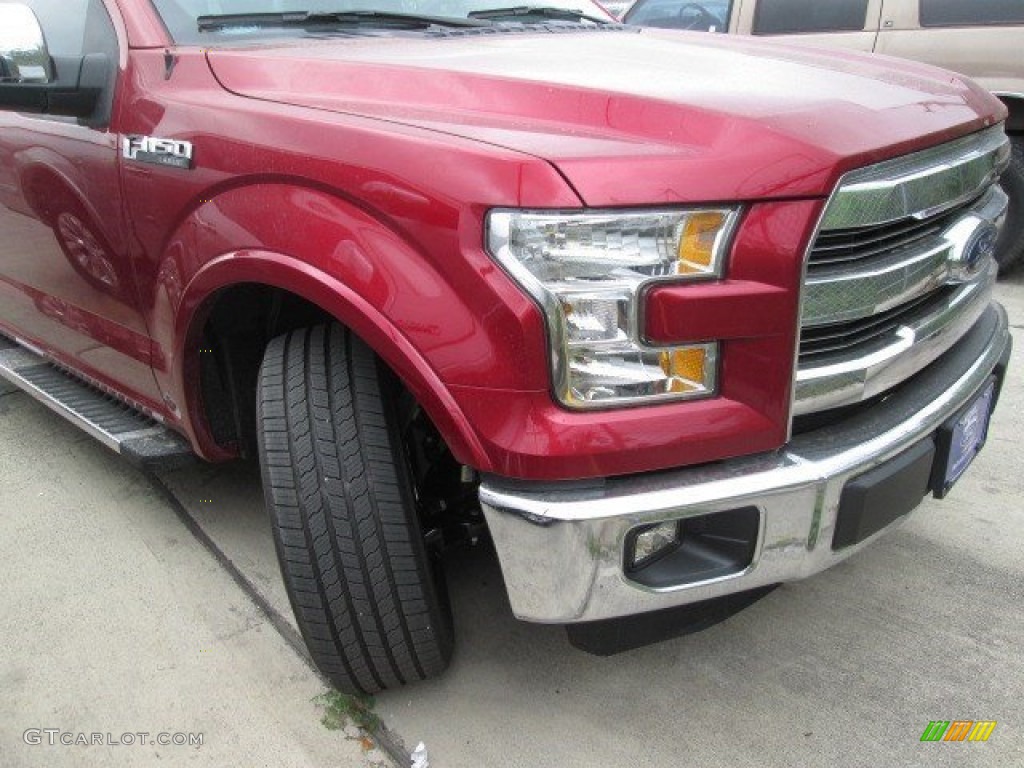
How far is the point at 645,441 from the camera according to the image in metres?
1.50

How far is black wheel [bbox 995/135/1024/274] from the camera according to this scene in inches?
188

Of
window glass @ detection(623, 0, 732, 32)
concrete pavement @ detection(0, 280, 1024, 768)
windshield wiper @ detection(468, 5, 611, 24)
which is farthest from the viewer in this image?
window glass @ detection(623, 0, 732, 32)

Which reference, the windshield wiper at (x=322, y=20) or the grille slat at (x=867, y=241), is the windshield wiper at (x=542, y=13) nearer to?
the windshield wiper at (x=322, y=20)

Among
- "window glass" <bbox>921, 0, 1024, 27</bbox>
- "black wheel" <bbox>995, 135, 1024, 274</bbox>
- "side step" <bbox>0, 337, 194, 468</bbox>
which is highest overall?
"window glass" <bbox>921, 0, 1024, 27</bbox>

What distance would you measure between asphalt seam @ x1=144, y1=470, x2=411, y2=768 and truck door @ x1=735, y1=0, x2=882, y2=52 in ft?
13.8

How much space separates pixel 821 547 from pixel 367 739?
107 cm

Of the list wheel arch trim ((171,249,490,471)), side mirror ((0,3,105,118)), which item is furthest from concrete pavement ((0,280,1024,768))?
side mirror ((0,3,105,118))

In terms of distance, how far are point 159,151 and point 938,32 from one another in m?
Result: 4.34

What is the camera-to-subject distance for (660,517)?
1.51 m

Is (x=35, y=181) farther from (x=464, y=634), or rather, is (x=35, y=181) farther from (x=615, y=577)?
(x=615, y=577)

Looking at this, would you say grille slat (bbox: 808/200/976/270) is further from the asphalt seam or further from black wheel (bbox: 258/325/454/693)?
the asphalt seam

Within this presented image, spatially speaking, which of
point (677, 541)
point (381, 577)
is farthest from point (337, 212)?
point (677, 541)

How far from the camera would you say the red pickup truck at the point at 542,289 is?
1475 millimetres

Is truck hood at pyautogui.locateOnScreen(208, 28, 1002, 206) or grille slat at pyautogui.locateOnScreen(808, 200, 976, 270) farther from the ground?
truck hood at pyautogui.locateOnScreen(208, 28, 1002, 206)
